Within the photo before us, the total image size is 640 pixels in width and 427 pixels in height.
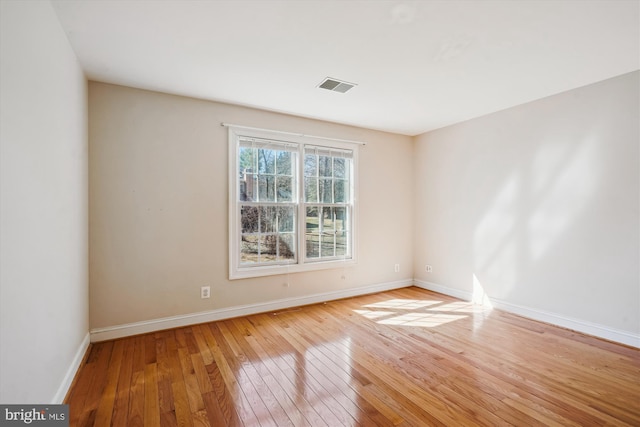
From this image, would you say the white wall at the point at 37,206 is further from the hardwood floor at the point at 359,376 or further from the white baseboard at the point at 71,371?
the hardwood floor at the point at 359,376

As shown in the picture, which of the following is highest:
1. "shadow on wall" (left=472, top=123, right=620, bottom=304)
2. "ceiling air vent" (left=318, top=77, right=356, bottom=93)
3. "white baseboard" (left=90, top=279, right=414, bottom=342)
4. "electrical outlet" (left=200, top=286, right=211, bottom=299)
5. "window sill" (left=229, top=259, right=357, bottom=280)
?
"ceiling air vent" (left=318, top=77, right=356, bottom=93)

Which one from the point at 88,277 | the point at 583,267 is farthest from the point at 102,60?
the point at 583,267

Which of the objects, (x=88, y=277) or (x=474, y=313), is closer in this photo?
(x=88, y=277)

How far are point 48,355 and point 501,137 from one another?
4.77 metres

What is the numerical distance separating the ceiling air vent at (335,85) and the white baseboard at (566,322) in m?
3.26

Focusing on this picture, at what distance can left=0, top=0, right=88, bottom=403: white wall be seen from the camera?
1302 mm

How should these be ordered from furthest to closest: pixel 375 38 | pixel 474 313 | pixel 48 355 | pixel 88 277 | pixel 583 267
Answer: pixel 474 313 → pixel 583 267 → pixel 88 277 → pixel 375 38 → pixel 48 355

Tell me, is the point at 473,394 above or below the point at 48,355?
below

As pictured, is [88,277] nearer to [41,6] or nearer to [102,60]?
[102,60]

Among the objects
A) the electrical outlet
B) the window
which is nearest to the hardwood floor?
the electrical outlet

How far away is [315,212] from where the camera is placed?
418cm

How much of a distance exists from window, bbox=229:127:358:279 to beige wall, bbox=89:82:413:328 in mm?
147

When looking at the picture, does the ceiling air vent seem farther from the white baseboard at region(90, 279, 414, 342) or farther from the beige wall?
the white baseboard at region(90, 279, 414, 342)

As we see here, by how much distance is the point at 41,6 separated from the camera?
1682 millimetres
